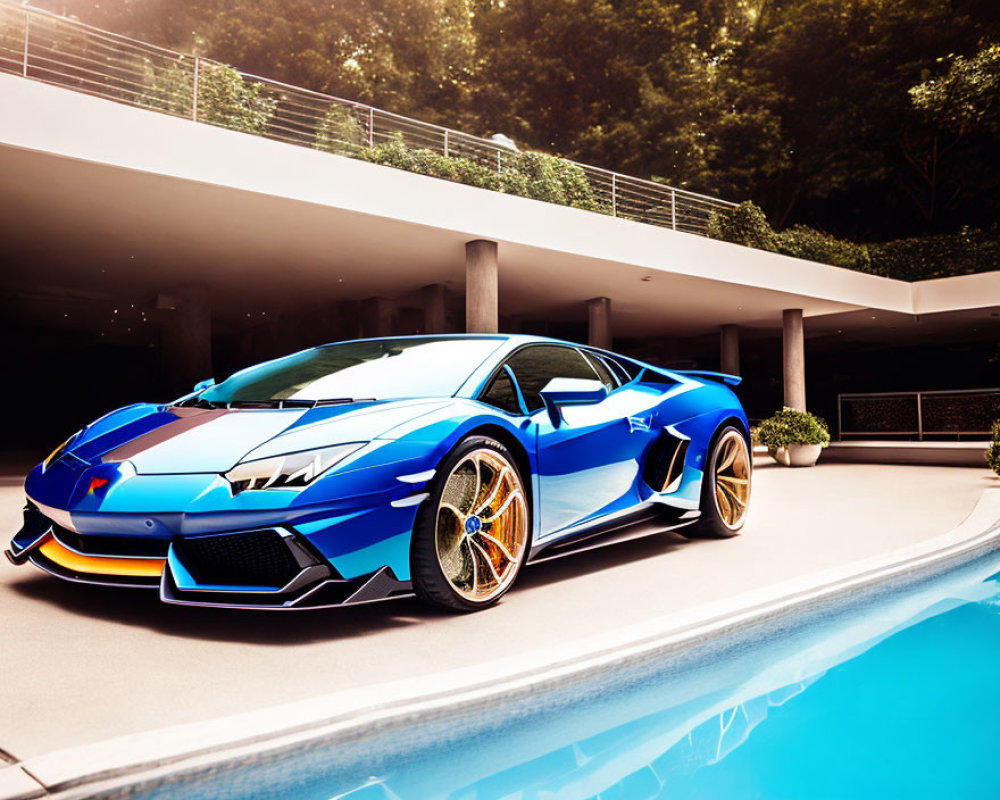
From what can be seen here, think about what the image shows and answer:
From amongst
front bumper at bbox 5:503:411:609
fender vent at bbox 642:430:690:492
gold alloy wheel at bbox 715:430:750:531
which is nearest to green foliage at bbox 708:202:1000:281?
gold alloy wheel at bbox 715:430:750:531

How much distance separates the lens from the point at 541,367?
3.74 metres

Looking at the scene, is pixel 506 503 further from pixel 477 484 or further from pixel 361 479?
pixel 361 479

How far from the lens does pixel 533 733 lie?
217cm

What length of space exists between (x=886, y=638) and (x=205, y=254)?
13.9 m

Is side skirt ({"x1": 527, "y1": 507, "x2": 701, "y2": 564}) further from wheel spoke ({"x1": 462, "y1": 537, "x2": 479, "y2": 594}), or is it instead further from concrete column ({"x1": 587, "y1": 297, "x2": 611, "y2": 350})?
concrete column ({"x1": 587, "y1": 297, "x2": 611, "y2": 350})

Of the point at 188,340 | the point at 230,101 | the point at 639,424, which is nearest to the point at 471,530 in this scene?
the point at 639,424

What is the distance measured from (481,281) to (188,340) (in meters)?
7.83

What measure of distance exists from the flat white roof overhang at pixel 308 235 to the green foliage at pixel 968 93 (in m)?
6.01

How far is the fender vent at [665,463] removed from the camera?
13.5 ft

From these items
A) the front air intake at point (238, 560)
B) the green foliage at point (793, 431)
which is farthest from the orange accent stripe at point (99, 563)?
the green foliage at point (793, 431)

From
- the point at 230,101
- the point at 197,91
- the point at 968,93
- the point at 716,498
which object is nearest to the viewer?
the point at 716,498

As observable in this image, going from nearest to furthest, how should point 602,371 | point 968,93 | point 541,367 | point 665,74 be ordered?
point 541,367 < point 602,371 < point 968,93 < point 665,74

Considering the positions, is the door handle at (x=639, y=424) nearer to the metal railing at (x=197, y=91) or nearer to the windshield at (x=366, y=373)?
the windshield at (x=366, y=373)

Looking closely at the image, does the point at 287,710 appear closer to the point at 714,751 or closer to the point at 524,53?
the point at 714,751
